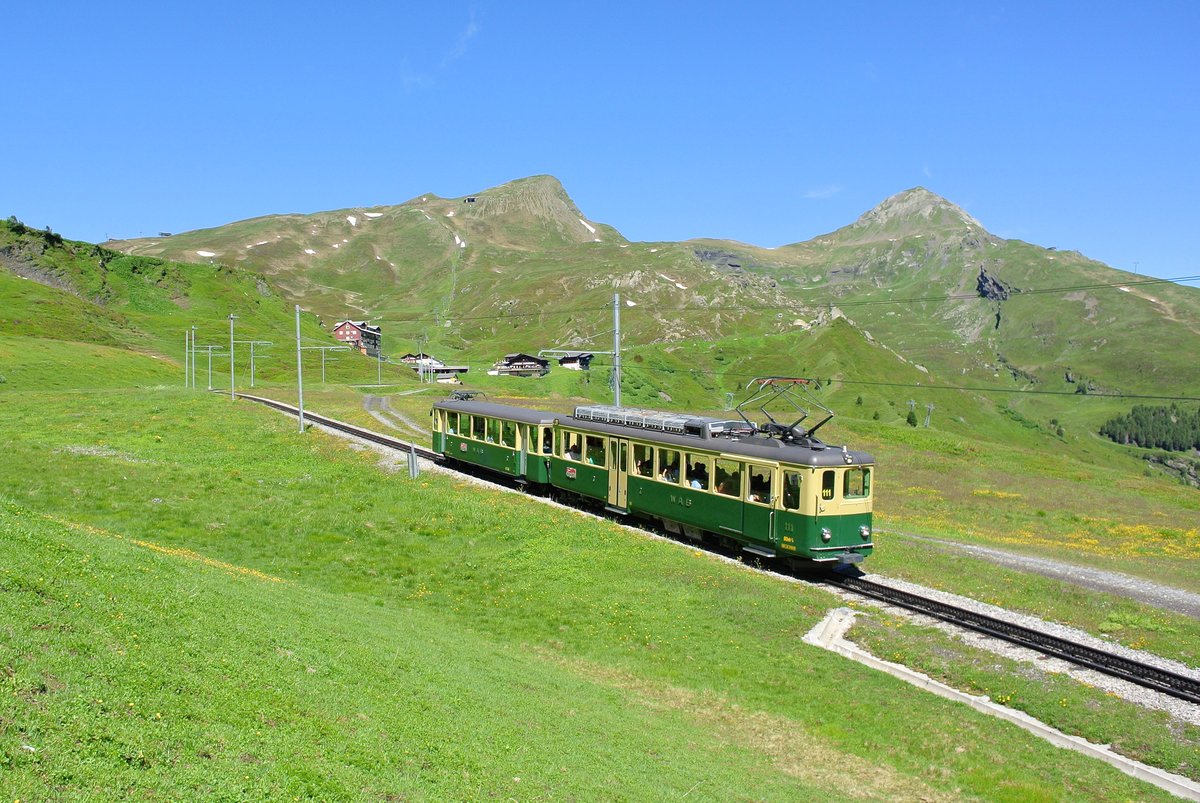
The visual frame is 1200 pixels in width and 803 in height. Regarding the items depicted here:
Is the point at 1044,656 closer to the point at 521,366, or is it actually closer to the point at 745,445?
the point at 745,445

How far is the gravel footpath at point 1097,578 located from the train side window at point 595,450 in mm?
13479

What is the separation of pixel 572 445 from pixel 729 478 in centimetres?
958

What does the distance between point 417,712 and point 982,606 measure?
55.4 feet

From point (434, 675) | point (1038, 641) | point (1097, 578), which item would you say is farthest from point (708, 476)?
point (434, 675)

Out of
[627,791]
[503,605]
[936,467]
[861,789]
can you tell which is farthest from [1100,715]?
[936,467]

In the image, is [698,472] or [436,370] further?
[436,370]

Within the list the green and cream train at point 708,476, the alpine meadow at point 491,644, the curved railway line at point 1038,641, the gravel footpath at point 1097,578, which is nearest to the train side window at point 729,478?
the green and cream train at point 708,476

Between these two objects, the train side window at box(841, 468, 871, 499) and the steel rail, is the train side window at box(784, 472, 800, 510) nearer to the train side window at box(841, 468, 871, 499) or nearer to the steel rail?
the train side window at box(841, 468, 871, 499)

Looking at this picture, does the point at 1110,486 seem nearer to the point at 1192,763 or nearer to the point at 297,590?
the point at 1192,763

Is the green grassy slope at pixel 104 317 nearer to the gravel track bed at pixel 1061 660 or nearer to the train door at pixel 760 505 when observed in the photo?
the train door at pixel 760 505

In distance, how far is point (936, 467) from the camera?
65938 mm

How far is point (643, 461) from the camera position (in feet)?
101

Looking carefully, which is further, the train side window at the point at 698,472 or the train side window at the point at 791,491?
the train side window at the point at 698,472

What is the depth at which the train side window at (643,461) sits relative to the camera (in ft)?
99.9
